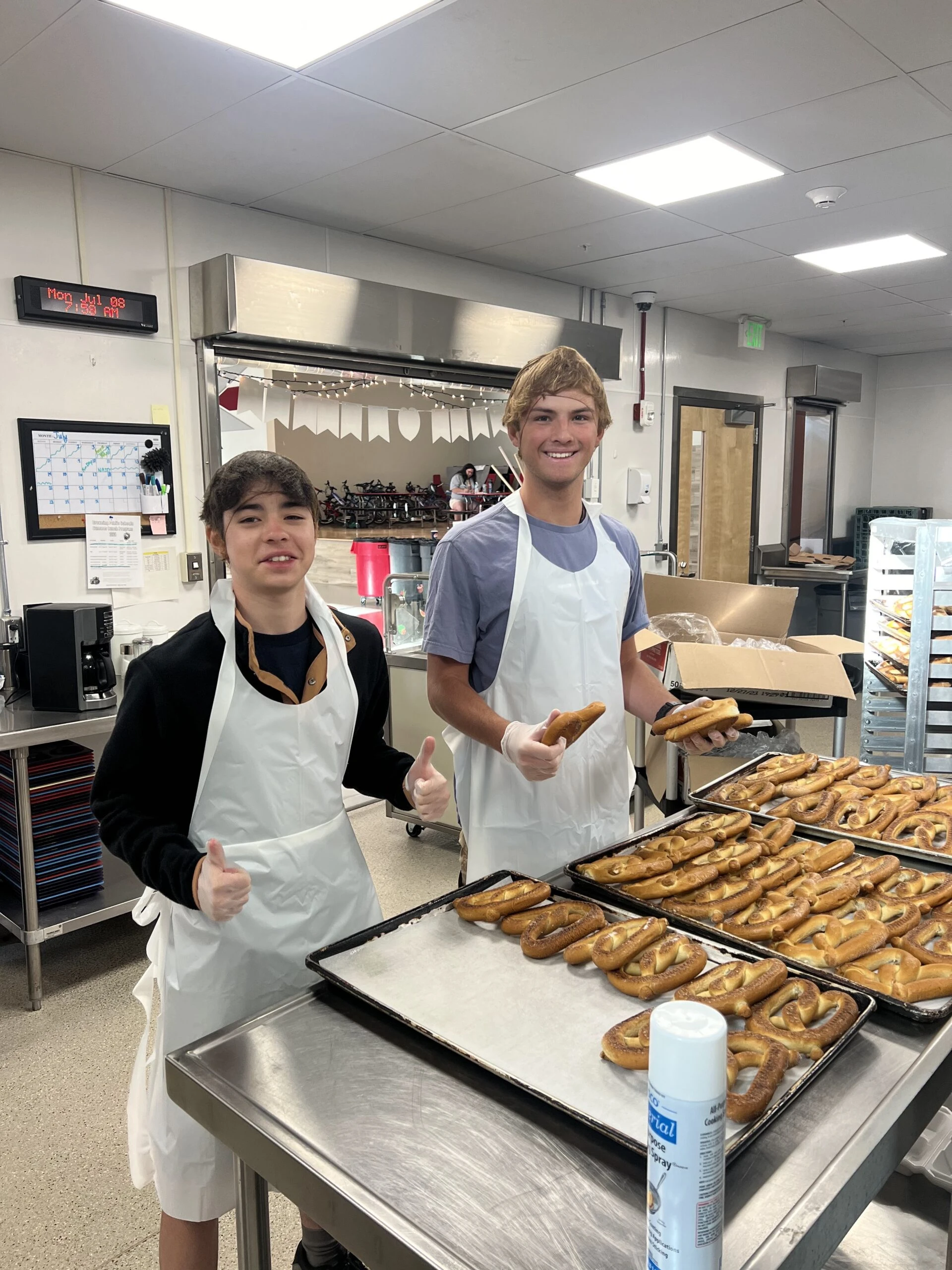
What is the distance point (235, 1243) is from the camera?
2.04 m

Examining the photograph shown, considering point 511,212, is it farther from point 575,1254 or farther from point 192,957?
point 575,1254

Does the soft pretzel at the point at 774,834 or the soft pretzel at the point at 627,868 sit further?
the soft pretzel at the point at 774,834

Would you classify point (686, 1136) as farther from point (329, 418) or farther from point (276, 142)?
point (329, 418)

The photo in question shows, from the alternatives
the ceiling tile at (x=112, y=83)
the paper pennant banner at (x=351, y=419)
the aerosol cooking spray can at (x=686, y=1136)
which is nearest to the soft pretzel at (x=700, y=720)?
the aerosol cooking spray can at (x=686, y=1136)

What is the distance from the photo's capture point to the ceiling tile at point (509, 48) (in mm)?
2398

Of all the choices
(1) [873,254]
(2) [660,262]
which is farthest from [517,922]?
(1) [873,254]

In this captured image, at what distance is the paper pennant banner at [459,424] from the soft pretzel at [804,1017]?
4.30 meters

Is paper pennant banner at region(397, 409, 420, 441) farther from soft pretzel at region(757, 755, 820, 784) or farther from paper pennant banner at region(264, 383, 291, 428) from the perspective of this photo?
soft pretzel at region(757, 755, 820, 784)

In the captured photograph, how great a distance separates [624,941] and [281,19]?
248cm

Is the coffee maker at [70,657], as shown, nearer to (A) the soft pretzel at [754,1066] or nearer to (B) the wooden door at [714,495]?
(A) the soft pretzel at [754,1066]

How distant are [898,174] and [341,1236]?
13.9 ft

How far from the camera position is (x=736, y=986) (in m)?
1.17

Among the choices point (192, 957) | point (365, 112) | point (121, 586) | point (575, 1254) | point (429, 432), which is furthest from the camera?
point (429, 432)

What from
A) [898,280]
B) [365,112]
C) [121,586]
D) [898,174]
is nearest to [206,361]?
[121,586]
